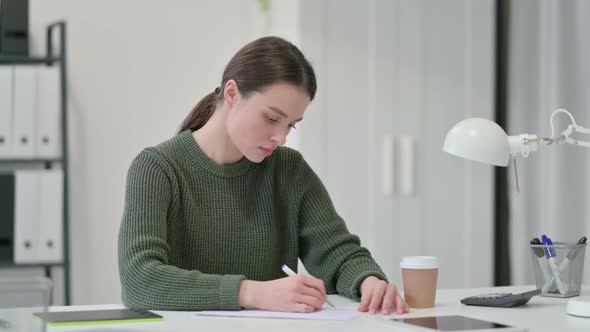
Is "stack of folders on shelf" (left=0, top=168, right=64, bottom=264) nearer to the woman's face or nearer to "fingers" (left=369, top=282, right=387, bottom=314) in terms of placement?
the woman's face

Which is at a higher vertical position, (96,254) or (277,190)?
(277,190)

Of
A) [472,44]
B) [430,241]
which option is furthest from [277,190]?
[472,44]

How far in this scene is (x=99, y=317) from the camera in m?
1.54

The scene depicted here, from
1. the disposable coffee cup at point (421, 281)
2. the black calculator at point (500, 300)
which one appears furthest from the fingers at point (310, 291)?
the black calculator at point (500, 300)

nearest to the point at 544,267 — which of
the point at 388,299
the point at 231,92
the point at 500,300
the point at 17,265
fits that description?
the point at 500,300

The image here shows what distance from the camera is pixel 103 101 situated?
11.2ft

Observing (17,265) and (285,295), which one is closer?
(285,295)

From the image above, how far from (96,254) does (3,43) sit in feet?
2.95

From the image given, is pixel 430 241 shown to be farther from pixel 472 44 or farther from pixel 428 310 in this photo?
pixel 428 310

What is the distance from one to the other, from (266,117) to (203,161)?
0.66ft

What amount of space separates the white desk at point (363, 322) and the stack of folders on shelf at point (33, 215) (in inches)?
58.9

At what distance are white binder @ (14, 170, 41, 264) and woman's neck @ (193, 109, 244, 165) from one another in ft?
4.30

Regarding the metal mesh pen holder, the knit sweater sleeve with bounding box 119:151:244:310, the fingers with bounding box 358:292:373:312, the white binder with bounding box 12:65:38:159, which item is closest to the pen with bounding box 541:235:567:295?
the metal mesh pen holder

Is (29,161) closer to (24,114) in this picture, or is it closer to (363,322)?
(24,114)
